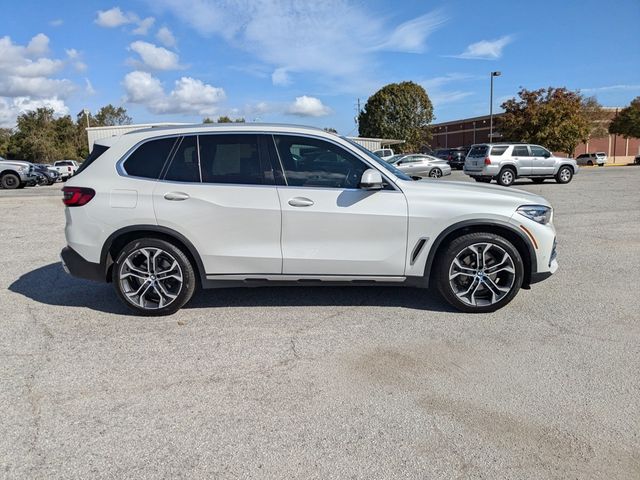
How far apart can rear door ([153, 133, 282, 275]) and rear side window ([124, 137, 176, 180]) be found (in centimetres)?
8

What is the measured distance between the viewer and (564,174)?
66.7ft

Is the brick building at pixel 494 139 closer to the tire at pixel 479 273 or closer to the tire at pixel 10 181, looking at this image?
the tire at pixel 10 181

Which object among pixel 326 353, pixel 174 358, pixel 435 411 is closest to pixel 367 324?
pixel 326 353

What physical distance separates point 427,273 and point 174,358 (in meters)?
2.33

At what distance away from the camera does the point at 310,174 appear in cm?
427

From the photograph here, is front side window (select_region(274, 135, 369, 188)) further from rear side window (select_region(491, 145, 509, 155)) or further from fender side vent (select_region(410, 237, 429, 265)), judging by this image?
rear side window (select_region(491, 145, 509, 155))

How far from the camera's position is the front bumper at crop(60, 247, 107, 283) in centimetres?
436

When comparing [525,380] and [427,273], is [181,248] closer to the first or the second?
[427,273]

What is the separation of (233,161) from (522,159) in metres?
18.3

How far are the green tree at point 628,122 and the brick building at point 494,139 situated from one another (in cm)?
201

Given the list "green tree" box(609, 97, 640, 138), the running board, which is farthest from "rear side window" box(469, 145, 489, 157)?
"green tree" box(609, 97, 640, 138)

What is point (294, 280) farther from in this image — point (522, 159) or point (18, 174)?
point (18, 174)

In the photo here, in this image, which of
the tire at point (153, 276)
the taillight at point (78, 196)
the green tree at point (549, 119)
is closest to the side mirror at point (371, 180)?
the tire at point (153, 276)

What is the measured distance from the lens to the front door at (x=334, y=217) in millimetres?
4168
